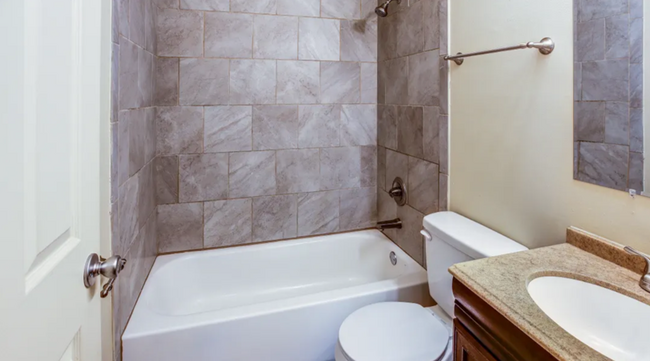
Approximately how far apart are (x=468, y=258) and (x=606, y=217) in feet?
1.48

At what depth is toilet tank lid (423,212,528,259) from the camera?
126 centimetres

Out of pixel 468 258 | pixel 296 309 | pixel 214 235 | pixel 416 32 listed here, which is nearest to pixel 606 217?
pixel 468 258

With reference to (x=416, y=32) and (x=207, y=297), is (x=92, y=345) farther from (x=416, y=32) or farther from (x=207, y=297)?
(x=416, y=32)

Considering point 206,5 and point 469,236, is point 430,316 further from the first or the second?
point 206,5

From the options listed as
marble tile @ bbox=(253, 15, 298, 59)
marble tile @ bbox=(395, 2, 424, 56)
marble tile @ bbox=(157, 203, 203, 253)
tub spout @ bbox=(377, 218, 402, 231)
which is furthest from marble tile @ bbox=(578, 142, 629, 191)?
marble tile @ bbox=(157, 203, 203, 253)

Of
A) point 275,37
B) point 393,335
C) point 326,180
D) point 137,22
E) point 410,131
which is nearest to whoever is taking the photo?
point 393,335

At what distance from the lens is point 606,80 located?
3.22 feet

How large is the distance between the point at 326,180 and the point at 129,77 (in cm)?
140

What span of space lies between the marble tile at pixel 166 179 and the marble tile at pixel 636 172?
7.14ft

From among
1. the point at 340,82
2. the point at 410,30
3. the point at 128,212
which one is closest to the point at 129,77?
the point at 128,212

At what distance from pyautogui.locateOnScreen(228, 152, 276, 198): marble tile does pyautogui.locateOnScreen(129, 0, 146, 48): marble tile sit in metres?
0.85

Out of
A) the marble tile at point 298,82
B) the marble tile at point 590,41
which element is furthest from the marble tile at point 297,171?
the marble tile at point 590,41

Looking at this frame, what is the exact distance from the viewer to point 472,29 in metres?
1.53

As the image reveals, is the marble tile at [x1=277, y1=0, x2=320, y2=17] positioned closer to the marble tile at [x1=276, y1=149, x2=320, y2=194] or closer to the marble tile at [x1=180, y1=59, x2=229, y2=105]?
the marble tile at [x1=180, y1=59, x2=229, y2=105]
